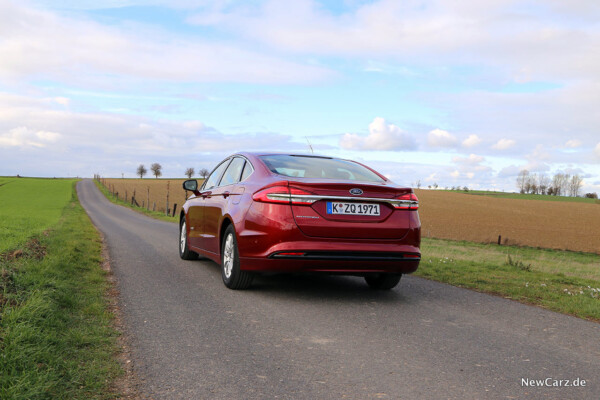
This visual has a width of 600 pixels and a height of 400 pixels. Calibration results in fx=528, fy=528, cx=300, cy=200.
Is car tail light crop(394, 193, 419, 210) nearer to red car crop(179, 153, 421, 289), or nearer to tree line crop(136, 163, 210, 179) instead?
red car crop(179, 153, 421, 289)

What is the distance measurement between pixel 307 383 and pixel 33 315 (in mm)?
2380

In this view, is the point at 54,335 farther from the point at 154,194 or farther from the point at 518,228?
the point at 154,194

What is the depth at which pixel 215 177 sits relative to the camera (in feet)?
27.4

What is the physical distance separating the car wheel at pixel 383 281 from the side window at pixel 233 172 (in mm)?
2182

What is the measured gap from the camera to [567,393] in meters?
3.21

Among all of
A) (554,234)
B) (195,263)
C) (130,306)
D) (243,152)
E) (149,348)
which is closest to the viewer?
(149,348)

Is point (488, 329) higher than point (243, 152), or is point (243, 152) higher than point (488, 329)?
point (243, 152)

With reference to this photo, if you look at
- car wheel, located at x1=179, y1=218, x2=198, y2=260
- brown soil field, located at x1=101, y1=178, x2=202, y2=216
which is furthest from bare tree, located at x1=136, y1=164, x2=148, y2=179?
car wheel, located at x1=179, y1=218, x2=198, y2=260

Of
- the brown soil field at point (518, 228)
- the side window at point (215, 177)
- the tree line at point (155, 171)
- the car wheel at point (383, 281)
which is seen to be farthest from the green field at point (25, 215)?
the tree line at point (155, 171)

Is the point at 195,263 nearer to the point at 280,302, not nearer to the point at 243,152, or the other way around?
the point at 243,152

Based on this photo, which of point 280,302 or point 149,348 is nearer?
point 149,348

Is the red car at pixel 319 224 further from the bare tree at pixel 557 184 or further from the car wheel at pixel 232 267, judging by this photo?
the bare tree at pixel 557 184

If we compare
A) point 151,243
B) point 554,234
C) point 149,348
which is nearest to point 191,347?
point 149,348

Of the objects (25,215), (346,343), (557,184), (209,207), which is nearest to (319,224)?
(346,343)
